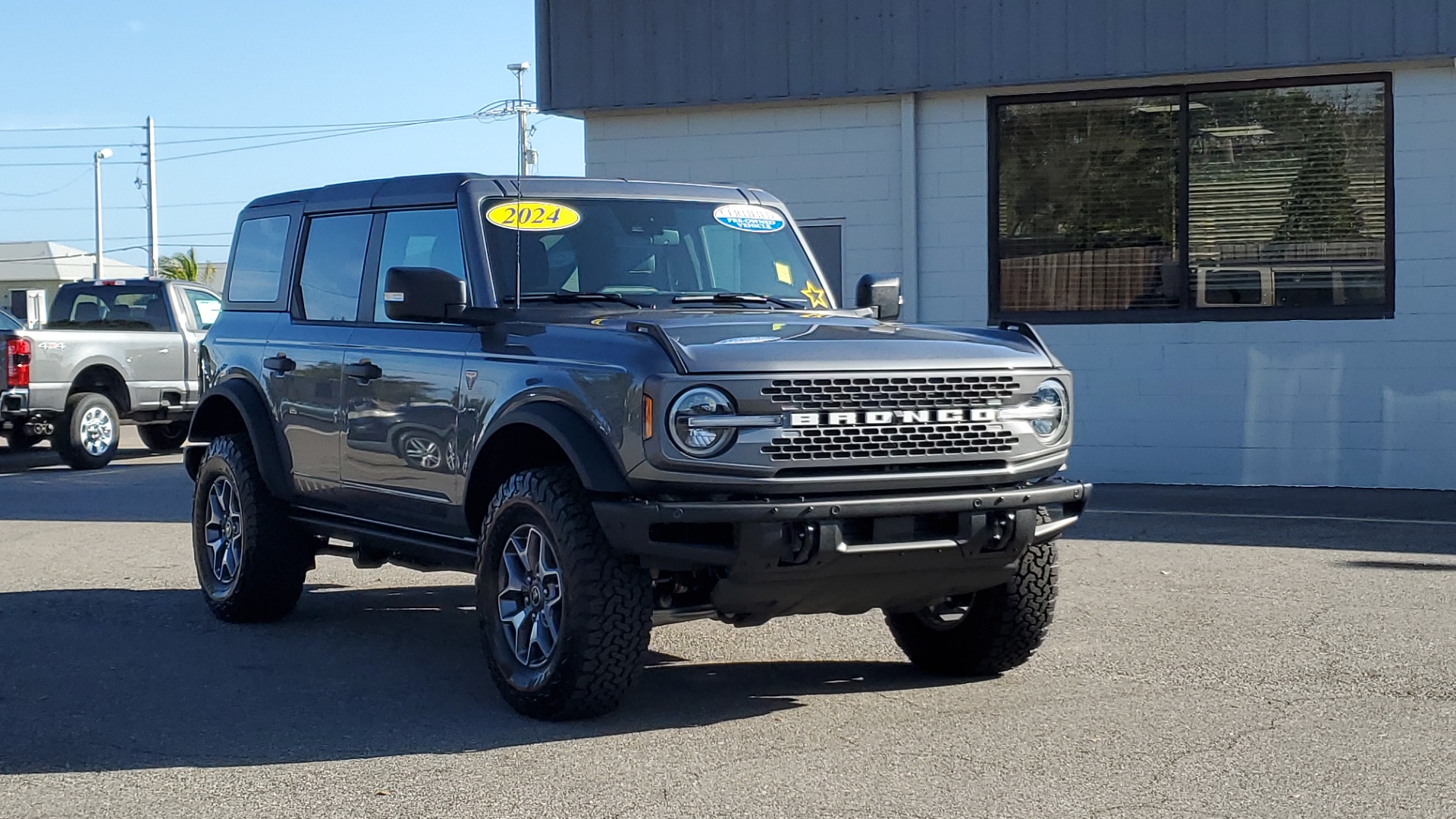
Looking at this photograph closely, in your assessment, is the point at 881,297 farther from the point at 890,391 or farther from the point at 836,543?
the point at 836,543

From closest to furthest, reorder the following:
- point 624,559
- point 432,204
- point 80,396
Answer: point 624,559, point 432,204, point 80,396

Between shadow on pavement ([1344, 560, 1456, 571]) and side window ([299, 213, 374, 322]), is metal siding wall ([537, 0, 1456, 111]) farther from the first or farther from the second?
side window ([299, 213, 374, 322])

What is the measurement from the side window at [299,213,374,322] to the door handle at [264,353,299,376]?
230mm

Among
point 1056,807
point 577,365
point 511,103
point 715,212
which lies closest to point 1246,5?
point 715,212

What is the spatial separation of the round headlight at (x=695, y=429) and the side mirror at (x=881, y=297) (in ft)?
6.91

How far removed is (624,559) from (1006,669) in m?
1.84

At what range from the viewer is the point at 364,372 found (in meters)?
7.59

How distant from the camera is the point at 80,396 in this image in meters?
18.2

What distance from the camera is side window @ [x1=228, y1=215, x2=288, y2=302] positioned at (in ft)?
28.9

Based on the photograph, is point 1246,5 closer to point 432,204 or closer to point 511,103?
point 432,204

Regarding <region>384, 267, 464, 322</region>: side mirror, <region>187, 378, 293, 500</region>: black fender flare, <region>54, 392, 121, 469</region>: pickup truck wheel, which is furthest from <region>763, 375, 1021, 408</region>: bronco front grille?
<region>54, 392, 121, 469</region>: pickup truck wheel

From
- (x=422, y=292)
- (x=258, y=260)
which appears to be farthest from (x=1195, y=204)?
(x=422, y=292)

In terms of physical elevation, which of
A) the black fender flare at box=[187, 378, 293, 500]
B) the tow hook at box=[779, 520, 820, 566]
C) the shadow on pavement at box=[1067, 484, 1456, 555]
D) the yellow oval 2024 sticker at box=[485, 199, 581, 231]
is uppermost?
the yellow oval 2024 sticker at box=[485, 199, 581, 231]

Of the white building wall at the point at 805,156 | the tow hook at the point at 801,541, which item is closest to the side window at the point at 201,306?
the white building wall at the point at 805,156
